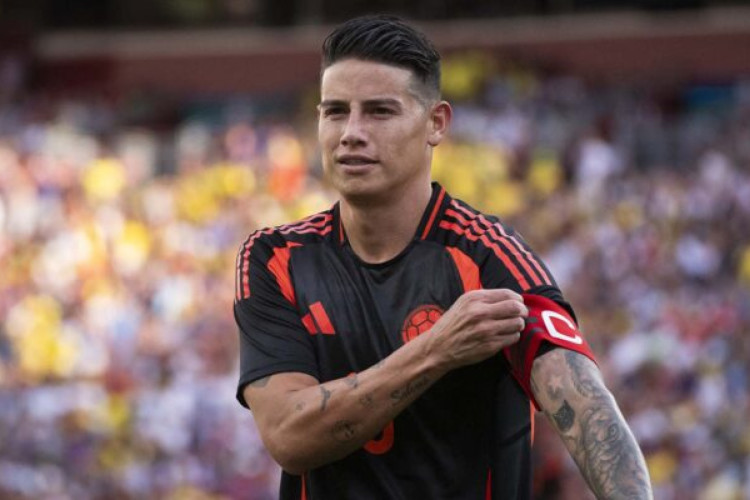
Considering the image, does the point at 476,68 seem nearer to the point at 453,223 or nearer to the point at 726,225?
the point at 726,225

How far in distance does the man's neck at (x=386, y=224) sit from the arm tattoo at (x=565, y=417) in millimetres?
614

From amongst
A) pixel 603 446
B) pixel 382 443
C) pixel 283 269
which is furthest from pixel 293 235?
pixel 603 446

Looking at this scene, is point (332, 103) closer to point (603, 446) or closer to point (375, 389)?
point (375, 389)

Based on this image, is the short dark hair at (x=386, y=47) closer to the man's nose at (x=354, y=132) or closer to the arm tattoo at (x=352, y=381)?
the man's nose at (x=354, y=132)

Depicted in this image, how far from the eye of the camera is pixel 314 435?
3889 millimetres

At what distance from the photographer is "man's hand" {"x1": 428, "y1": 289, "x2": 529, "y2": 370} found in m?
3.73

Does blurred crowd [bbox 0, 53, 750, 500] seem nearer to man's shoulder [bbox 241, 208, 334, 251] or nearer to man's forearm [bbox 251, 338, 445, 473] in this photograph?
man's shoulder [bbox 241, 208, 334, 251]

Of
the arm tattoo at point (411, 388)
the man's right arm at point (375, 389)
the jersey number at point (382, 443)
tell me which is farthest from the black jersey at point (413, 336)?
the arm tattoo at point (411, 388)

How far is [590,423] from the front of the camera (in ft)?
12.4

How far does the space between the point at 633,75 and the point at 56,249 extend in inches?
395

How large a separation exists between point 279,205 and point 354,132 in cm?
1498

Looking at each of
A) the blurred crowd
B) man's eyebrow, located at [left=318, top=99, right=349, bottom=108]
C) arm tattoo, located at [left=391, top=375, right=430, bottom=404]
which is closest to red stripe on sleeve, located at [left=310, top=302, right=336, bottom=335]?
arm tattoo, located at [left=391, top=375, right=430, bottom=404]

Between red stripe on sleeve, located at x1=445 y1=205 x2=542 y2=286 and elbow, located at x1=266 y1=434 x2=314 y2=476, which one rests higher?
red stripe on sleeve, located at x1=445 y1=205 x2=542 y2=286

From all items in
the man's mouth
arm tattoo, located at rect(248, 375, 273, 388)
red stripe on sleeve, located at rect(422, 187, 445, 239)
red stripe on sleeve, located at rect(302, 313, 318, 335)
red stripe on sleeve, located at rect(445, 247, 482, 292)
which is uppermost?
the man's mouth
